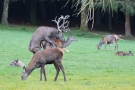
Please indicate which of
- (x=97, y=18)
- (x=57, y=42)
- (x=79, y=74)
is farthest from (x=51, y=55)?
(x=97, y=18)

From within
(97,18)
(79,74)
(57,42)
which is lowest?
(79,74)

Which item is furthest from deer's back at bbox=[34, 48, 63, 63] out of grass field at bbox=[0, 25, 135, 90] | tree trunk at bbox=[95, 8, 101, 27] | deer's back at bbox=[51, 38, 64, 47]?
tree trunk at bbox=[95, 8, 101, 27]

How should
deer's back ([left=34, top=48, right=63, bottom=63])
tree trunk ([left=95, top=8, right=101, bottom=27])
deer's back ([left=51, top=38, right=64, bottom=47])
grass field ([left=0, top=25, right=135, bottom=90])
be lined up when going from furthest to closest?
tree trunk ([left=95, top=8, right=101, bottom=27]) → deer's back ([left=51, top=38, right=64, bottom=47]) → deer's back ([left=34, top=48, right=63, bottom=63]) → grass field ([left=0, top=25, right=135, bottom=90])

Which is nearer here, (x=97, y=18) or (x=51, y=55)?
(x=51, y=55)

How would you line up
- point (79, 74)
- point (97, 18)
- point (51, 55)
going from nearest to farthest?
point (51, 55) → point (79, 74) → point (97, 18)

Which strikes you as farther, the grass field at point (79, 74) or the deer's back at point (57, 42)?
the deer's back at point (57, 42)

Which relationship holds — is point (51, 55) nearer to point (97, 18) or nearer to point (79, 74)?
point (79, 74)

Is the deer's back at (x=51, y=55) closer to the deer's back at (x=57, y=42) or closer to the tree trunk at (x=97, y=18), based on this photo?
the deer's back at (x=57, y=42)

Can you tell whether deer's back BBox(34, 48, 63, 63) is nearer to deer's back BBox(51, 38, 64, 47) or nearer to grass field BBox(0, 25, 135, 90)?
grass field BBox(0, 25, 135, 90)

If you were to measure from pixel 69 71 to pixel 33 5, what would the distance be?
30.5m

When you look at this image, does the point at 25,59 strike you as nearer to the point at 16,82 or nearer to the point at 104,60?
the point at 104,60

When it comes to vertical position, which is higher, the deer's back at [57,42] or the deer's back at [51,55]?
the deer's back at [57,42]

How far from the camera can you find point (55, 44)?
15.4 meters

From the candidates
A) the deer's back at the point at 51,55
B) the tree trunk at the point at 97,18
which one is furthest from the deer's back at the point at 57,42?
the tree trunk at the point at 97,18
